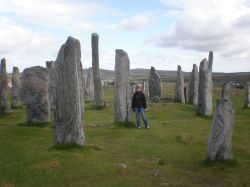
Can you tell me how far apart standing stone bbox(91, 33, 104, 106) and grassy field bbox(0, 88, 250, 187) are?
7986 millimetres

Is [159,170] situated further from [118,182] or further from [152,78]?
[152,78]

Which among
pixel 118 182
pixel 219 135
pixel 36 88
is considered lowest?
pixel 118 182

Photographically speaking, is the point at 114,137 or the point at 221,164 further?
the point at 114,137

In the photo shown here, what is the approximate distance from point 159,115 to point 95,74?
6257 mm

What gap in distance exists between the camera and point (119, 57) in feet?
67.7

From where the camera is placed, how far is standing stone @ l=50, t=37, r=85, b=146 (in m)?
14.0

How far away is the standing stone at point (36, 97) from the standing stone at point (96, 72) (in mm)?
8320

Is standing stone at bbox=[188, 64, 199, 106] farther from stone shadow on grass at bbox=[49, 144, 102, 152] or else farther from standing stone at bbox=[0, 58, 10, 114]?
stone shadow on grass at bbox=[49, 144, 102, 152]

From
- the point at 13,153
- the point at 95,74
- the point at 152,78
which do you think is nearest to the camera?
the point at 13,153

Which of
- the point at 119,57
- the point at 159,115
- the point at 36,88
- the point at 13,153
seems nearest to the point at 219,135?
the point at 13,153

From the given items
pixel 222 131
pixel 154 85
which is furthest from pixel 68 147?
pixel 154 85

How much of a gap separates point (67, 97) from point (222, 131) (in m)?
5.45

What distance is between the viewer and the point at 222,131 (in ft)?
42.0

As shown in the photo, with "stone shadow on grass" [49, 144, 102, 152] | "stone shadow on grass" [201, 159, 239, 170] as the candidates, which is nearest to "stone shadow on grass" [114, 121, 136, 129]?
"stone shadow on grass" [49, 144, 102, 152]
